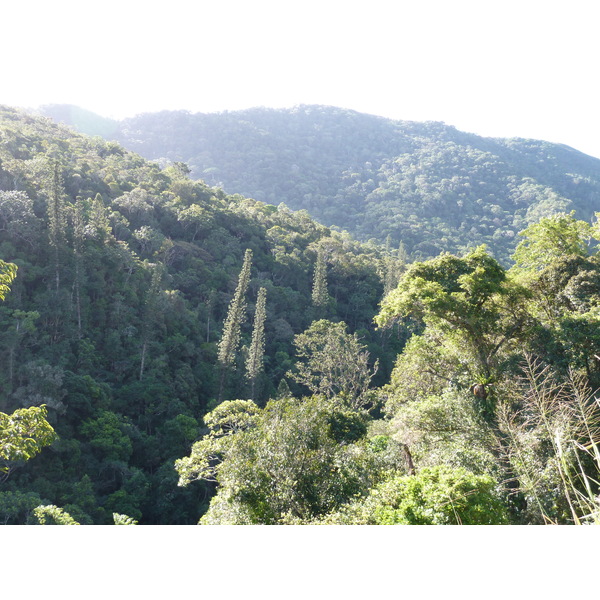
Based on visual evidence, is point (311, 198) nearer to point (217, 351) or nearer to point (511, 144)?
point (217, 351)

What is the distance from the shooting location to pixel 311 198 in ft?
271

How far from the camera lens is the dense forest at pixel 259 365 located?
528cm

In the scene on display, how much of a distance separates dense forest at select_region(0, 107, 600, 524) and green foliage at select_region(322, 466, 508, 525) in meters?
0.02

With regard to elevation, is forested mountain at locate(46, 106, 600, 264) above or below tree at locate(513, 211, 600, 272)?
above

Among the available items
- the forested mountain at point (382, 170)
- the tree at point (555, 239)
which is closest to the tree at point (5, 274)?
the tree at point (555, 239)

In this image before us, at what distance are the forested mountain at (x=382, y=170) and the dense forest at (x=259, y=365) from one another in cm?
3391

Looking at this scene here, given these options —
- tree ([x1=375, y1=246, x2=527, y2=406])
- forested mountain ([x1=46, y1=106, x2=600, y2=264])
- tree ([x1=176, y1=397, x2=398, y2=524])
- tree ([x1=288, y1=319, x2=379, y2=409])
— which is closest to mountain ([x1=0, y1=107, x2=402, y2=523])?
tree ([x1=288, y1=319, x2=379, y2=409])

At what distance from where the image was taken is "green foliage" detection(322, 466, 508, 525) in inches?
Answer: 161

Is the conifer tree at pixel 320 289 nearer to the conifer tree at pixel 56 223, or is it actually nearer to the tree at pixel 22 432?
the conifer tree at pixel 56 223

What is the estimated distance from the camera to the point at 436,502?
411 centimetres

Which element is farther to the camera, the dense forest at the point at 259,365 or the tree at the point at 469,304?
the tree at the point at 469,304

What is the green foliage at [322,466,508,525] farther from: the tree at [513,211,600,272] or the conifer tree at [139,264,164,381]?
the conifer tree at [139,264,164,381]

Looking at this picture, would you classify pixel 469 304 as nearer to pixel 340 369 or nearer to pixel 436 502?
pixel 436 502

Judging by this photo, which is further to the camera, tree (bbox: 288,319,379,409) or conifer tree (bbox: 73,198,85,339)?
conifer tree (bbox: 73,198,85,339)
